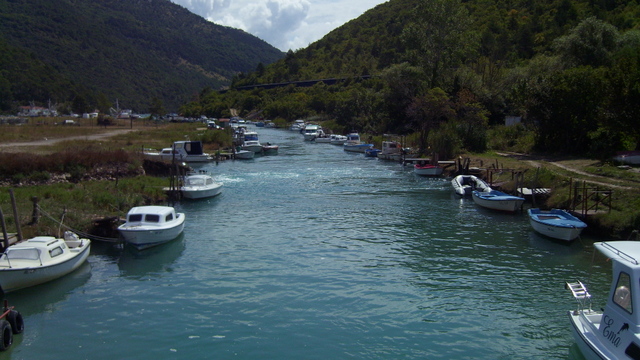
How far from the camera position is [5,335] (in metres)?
15.6

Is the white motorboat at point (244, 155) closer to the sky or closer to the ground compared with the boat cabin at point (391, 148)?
closer to the ground

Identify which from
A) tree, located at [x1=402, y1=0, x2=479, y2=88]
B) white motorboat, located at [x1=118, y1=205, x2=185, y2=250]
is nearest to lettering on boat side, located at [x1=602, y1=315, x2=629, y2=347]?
white motorboat, located at [x1=118, y1=205, x2=185, y2=250]

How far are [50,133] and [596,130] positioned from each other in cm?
6417

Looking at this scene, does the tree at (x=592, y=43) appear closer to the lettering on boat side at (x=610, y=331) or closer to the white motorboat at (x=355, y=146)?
the white motorboat at (x=355, y=146)

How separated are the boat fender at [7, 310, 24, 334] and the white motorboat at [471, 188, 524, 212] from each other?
27.6 m

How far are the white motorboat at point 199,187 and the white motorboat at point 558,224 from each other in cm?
2271

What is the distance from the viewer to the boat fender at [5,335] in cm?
1531

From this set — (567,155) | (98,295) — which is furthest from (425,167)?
(98,295)

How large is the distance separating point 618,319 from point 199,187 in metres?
31.1

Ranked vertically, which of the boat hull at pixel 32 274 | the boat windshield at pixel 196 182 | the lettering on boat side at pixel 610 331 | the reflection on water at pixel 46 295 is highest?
the boat windshield at pixel 196 182

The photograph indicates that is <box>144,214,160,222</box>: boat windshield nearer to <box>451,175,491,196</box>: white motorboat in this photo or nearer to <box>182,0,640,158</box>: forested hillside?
<box>451,175,491,196</box>: white motorboat

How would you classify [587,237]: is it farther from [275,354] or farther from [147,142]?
[147,142]

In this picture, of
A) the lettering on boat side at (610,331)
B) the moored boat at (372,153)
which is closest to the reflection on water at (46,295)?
the lettering on boat side at (610,331)

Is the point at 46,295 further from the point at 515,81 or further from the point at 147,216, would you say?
the point at 515,81
